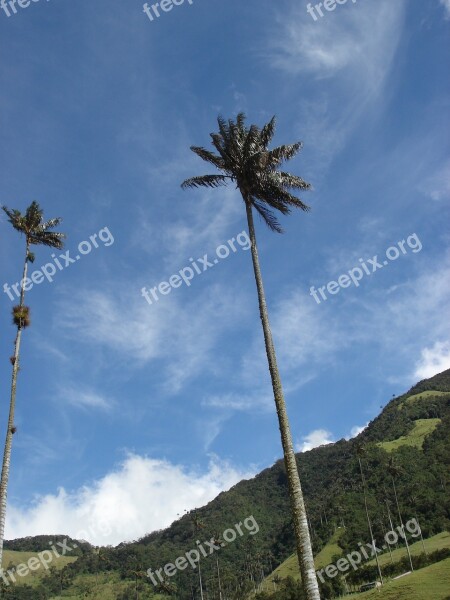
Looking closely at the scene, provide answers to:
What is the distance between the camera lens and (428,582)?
5678 cm

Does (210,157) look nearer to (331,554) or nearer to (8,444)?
(8,444)

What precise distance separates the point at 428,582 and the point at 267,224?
174 ft

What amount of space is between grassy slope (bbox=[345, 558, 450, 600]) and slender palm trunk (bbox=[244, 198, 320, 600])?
41.8m

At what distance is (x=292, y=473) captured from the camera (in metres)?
16.6

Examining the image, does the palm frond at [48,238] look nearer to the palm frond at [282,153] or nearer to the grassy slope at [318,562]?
the palm frond at [282,153]

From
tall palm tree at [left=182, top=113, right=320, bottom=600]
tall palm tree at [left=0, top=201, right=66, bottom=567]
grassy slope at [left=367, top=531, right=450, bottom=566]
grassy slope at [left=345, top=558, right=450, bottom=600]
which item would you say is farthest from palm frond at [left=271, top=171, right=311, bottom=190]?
grassy slope at [left=367, top=531, right=450, bottom=566]

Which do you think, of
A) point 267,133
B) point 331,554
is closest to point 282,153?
point 267,133

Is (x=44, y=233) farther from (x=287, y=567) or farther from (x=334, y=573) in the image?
(x=287, y=567)

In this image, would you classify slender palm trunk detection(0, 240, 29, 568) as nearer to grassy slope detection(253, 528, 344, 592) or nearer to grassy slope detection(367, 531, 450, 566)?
grassy slope detection(367, 531, 450, 566)

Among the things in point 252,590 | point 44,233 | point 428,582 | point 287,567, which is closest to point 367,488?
point 287,567

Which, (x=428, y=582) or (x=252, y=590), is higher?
(x=428, y=582)

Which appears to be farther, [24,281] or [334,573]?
[334,573]

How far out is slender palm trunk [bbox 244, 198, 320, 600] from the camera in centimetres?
1500

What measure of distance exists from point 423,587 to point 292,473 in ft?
166
